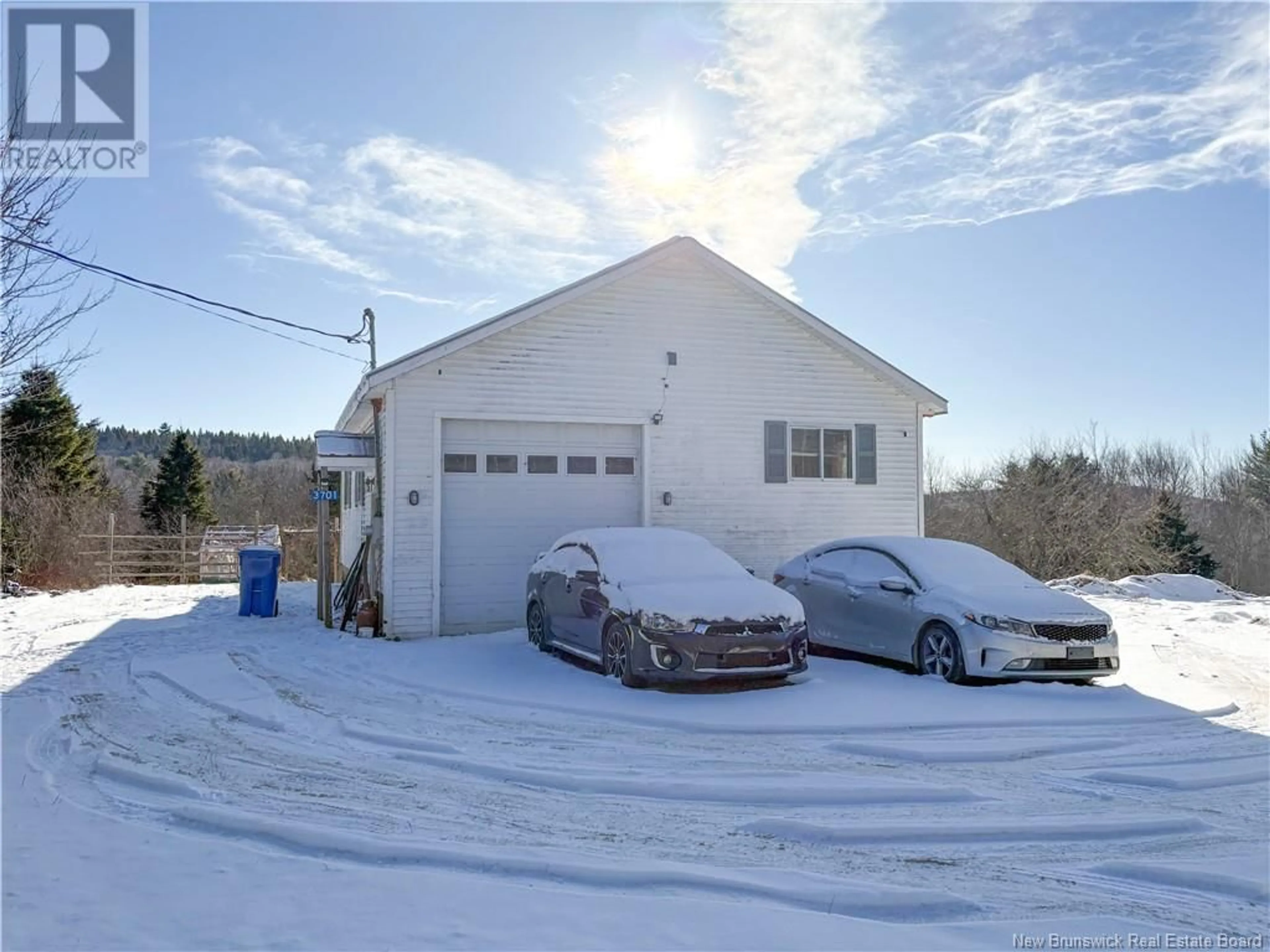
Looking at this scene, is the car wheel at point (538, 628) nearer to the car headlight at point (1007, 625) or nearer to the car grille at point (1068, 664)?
the car headlight at point (1007, 625)

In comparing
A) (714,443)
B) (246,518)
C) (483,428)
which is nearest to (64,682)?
(483,428)

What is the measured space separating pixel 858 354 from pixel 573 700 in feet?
29.2

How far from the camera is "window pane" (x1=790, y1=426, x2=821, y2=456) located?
15.1 m

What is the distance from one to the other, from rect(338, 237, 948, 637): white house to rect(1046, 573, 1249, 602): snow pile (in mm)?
6223

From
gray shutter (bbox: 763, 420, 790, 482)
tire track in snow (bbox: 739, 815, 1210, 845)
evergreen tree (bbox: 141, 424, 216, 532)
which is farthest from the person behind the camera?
evergreen tree (bbox: 141, 424, 216, 532)

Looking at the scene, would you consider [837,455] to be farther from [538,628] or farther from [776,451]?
[538,628]

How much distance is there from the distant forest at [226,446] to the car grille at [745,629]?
77.7 meters

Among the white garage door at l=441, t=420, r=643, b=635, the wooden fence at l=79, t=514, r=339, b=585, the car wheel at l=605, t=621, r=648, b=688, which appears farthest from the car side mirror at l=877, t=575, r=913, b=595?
the wooden fence at l=79, t=514, r=339, b=585

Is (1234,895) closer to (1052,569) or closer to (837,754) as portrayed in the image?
(837,754)

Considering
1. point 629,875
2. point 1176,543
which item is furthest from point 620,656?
point 1176,543

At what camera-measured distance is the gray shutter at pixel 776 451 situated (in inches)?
585

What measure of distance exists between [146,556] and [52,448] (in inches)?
188

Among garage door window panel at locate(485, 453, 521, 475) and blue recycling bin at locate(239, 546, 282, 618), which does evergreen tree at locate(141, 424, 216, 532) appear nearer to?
blue recycling bin at locate(239, 546, 282, 618)

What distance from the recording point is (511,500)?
13.4 meters
